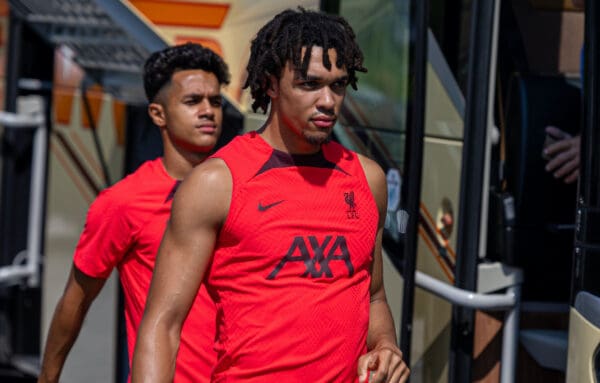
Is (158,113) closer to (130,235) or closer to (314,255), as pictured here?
(130,235)

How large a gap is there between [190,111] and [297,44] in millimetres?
1201

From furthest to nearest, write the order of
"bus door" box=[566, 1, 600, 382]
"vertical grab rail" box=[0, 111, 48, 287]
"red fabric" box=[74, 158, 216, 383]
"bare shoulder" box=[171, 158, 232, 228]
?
"vertical grab rail" box=[0, 111, 48, 287] < "red fabric" box=[74, 158, 216, 383] < "bus door" box=[566, 1, 600, 382] < "bare shoulder" box=[171, 158, 232, 228]

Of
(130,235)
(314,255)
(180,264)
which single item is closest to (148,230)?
(130,235)

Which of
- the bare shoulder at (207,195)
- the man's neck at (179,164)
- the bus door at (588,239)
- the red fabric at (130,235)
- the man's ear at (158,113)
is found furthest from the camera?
the man's ear at (158,113)

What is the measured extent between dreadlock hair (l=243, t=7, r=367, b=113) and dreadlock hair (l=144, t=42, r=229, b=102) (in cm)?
120

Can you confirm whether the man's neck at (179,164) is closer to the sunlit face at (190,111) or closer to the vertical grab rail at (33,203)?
the sunlit face at (190,111)

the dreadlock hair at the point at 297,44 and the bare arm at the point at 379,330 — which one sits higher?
the dreadlock hair at the point at 297,44

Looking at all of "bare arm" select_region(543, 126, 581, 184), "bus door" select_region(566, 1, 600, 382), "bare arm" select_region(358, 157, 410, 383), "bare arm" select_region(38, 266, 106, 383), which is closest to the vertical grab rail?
"bare arm" select_region(38, 266, 106, 383)

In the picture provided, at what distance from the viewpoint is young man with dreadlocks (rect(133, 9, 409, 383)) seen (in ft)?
7.99

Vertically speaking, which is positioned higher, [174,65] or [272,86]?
[174,65]

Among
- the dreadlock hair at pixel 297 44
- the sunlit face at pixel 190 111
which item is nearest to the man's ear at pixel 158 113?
the sunlit face at pixel 190 111

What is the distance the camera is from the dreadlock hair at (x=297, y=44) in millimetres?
2498

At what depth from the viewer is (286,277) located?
Result: 8.00ft

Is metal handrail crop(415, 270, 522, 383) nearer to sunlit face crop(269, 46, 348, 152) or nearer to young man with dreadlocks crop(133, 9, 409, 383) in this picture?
young man with dreadlocks crop(133, 9, 409, 383)
